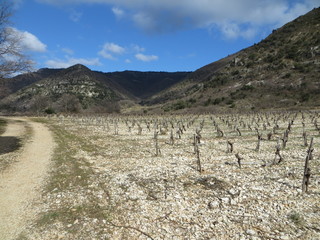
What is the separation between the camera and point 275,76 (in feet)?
277

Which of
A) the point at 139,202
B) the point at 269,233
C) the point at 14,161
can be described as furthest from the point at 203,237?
the point at 14,161

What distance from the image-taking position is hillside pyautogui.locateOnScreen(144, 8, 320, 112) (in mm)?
70312

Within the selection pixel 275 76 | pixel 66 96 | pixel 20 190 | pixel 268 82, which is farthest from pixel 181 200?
pixel 66 96

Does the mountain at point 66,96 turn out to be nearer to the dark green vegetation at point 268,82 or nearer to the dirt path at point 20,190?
the dark green vegetation at point 268,82

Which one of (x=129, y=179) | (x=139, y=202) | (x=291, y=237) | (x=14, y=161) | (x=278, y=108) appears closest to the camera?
(x=291, y=237)

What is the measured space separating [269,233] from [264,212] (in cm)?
123

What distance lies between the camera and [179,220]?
762 centimetres

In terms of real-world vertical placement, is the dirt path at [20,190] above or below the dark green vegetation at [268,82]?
below

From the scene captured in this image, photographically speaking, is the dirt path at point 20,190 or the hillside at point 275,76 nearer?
the dirt path at point 20,190

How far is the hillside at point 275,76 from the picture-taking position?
231ft

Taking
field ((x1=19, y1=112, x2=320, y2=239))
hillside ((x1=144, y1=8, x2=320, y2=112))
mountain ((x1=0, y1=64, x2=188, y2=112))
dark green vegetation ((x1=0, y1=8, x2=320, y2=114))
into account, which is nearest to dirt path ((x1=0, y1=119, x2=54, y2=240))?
field ((x1=19, y1=112, x2=320, y2=239))

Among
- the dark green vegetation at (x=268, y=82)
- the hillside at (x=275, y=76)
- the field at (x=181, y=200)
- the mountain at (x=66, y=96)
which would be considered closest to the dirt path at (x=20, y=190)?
the field at (x=181, y=200)

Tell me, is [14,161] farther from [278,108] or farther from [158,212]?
[278,108]

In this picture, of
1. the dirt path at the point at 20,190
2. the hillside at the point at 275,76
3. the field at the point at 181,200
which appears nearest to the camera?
the field at the point at 181,200
